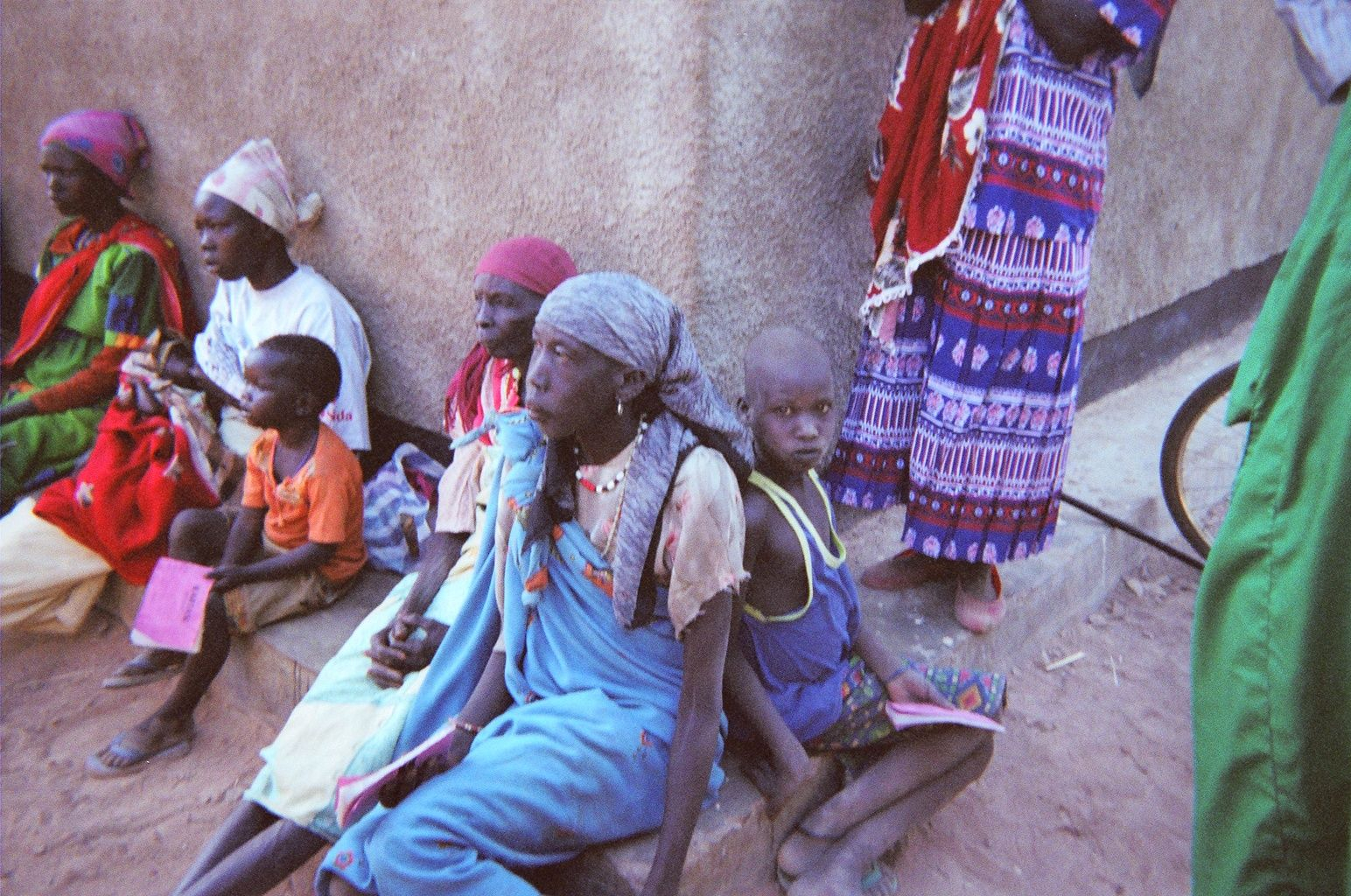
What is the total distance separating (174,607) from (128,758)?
43cm

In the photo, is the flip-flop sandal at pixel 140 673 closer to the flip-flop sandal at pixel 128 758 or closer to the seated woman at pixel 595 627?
the flip-flop sandal at pixel 128 758

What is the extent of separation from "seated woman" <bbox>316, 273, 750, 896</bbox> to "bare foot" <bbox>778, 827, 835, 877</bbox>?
290 millimetres

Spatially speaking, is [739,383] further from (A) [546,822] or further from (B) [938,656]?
(A) [546,822]

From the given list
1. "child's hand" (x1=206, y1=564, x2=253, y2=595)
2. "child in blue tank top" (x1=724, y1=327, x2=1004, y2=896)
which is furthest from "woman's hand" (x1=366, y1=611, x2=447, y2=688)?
"child in blue tank top" (x1=724, y1=327, x2=1004, y2=896)

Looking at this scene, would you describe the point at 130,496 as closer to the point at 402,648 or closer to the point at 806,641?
the point at 402,648

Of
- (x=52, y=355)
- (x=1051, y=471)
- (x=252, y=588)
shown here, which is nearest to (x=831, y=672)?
(x=1051, y=471)

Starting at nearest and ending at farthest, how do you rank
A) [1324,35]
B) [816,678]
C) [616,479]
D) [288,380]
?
[1324,35]
[616,479]
[816,678]
[288,380]

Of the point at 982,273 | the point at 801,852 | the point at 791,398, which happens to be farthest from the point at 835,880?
the point at 982,273

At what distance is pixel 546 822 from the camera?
178 centimetres

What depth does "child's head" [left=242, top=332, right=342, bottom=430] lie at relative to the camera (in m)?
2.76

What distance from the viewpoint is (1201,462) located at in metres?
4.33

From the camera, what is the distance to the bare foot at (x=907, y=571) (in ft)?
9.54

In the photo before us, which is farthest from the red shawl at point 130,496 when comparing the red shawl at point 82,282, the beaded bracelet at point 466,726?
the beaded bracelet at point 466,726

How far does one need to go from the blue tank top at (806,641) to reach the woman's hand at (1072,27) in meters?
1.32
